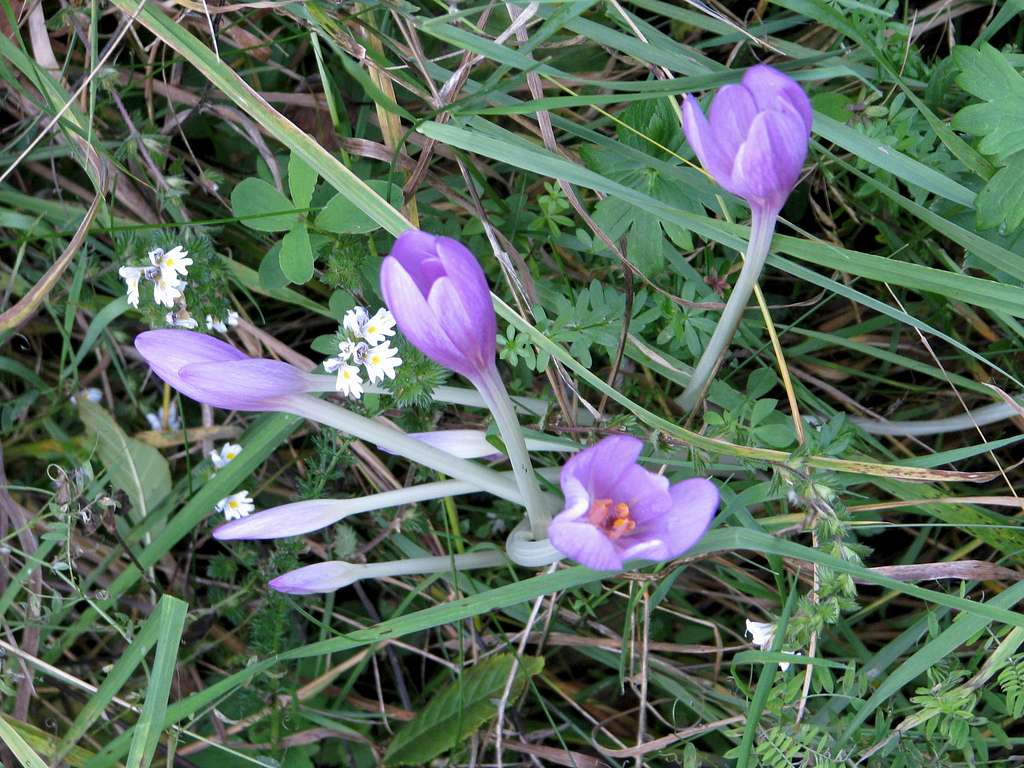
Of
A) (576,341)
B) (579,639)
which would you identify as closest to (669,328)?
(576,341)

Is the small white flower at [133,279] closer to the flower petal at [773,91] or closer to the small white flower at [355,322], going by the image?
the small white flower at [355,322]

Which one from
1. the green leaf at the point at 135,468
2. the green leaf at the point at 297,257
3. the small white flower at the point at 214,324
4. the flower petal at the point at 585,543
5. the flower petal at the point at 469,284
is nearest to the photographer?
the flower petal at the point at 585,543

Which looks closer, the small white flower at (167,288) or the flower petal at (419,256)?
the flower petal at (419,256)

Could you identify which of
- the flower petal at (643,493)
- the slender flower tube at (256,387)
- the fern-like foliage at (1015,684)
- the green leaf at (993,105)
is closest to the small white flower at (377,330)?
the slender flower tube at (256,387)

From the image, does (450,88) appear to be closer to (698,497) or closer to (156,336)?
(156,336)

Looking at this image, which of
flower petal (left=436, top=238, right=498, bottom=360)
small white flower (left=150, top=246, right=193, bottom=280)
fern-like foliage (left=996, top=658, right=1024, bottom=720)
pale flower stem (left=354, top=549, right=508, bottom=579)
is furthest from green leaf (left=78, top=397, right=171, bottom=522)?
fern-like foliage (left=996, top=658, right=1024, bottom=720)

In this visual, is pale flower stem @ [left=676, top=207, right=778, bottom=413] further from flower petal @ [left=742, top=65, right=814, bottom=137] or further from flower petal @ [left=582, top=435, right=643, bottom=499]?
flower petal @ [left=582, top=435, right=643, bottom=499]
